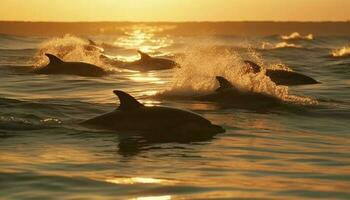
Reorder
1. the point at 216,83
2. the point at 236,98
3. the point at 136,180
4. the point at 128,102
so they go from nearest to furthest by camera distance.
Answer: the point at 136,180 → the point at 128,102 → the point at 236,98 → the point at 216,83

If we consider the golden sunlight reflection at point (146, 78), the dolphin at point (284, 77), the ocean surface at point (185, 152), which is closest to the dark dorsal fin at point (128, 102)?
the ocean surface at point (185, 152)

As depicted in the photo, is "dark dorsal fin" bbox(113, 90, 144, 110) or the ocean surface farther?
"dark dorsal fin" bbox(113, 90, 144, 110)

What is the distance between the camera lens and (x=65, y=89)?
28.0 metres

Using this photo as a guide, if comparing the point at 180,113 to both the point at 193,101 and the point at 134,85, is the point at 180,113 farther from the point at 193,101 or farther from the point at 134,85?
the point at 134,85

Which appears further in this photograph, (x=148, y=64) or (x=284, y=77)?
(x=148, y=64)

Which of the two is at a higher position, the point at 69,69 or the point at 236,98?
the point at 69,69

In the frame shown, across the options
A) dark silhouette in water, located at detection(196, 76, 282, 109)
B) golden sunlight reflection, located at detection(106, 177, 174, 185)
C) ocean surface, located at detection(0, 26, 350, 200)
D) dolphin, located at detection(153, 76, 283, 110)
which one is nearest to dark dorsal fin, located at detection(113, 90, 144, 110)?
ocean surface, located at detection(0, 26, 350, 200)

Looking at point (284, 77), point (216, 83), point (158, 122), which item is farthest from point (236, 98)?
point (284, 77)

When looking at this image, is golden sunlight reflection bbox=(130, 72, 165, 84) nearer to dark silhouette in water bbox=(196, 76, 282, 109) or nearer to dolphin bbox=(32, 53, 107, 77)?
dolphin bbox=(32, 53, 107, 77)

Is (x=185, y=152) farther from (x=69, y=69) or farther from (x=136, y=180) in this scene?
(x=69, y=69)

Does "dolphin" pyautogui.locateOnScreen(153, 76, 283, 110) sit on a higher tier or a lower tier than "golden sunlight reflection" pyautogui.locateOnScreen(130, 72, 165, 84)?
lower

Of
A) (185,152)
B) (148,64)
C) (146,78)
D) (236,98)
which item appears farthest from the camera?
(148,64)

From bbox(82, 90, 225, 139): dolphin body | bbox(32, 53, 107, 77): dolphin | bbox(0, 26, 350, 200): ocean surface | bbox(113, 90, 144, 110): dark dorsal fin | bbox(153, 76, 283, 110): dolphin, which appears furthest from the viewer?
bbox(32, 53, 107, 77): dolphin

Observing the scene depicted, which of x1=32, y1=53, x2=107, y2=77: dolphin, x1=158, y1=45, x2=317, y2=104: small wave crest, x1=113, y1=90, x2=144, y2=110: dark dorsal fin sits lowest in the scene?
x1=113, y1=90, x2=144, y2=110: dark dorsal fin
